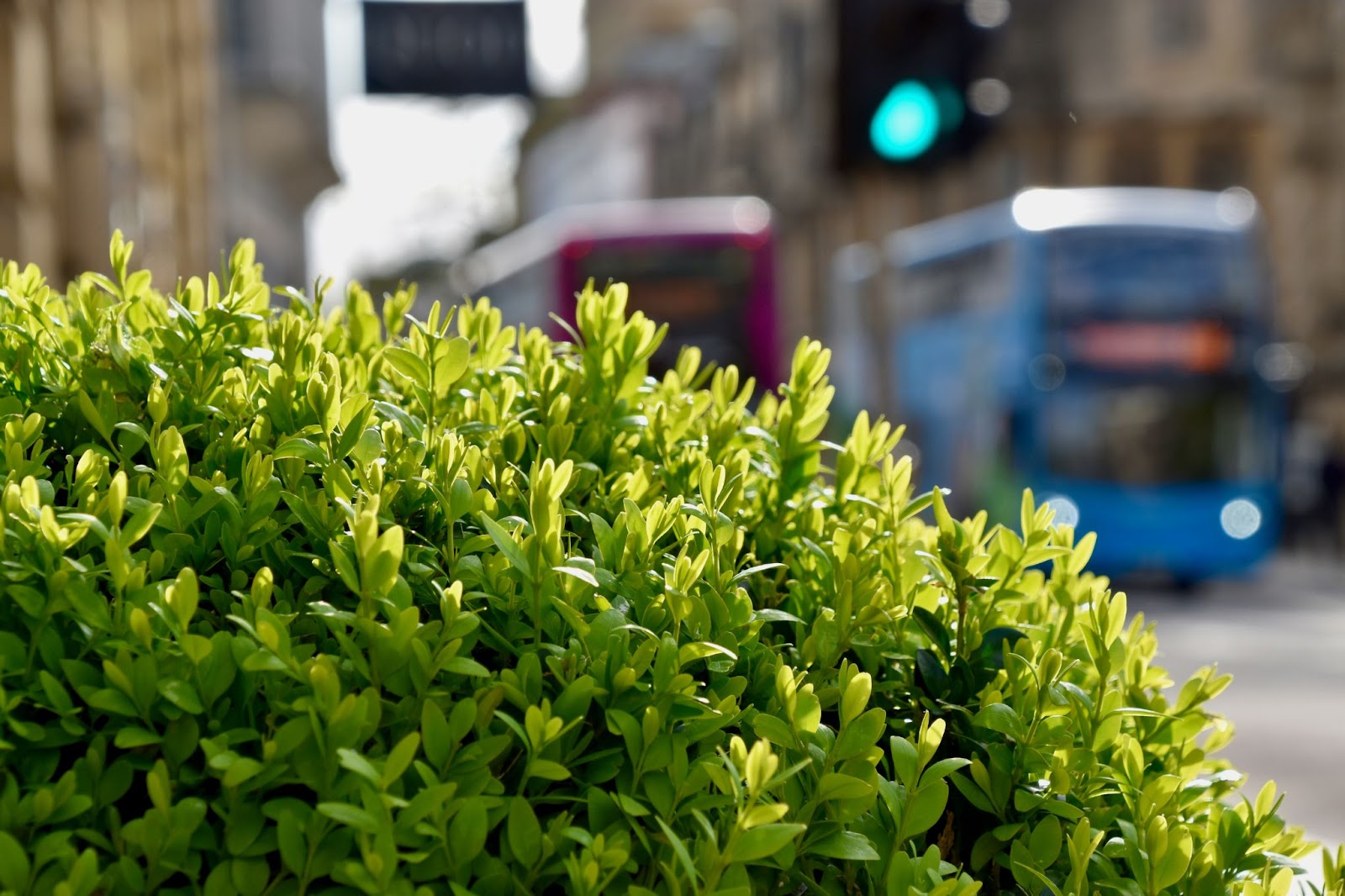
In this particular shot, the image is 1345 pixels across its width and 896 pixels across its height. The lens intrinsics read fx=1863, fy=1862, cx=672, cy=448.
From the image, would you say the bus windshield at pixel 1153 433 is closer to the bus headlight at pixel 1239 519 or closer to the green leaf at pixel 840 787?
the bus headlight at pixel 1239 519

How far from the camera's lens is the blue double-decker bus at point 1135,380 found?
17.9 m

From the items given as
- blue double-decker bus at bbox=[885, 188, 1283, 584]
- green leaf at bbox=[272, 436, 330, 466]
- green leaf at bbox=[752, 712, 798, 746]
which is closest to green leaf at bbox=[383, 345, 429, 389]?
green leaf at bbox=[272, 436, 330, 466]

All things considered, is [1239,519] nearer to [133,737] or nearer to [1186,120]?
[133,737]

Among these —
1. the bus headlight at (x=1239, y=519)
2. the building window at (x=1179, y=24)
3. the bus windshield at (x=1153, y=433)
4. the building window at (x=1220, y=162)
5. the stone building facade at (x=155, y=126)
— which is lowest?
the bus headlight at (x=1239, y=519)

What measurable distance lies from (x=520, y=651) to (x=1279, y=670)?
1182cm

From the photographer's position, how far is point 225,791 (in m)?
1.51

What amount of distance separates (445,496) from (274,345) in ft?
1.30

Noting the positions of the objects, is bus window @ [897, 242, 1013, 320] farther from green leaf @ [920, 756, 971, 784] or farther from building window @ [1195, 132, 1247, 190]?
building window @ [1195, 132, 1247, 190]

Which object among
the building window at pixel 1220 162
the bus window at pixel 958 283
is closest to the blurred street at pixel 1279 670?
the bus window at pixel 958 283

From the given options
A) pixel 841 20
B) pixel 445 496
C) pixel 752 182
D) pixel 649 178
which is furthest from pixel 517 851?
pixel 649 178

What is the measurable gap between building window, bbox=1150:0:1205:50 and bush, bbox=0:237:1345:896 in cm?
3947

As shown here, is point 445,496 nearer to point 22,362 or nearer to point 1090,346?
point 22,362

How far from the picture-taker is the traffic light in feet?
20.9

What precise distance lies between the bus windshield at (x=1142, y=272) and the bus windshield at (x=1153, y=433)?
29.8 inches
